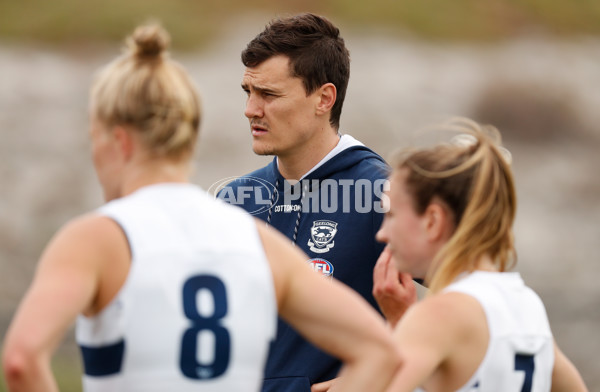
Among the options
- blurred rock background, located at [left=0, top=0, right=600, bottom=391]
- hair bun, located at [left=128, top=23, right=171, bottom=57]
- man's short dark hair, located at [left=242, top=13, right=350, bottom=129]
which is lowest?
blurred rock background, located at [left=0, top=0, right=600, bottom=391]

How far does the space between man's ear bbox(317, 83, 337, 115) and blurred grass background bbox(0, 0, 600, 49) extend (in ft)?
32.2

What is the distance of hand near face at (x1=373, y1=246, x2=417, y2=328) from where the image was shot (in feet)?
10.4

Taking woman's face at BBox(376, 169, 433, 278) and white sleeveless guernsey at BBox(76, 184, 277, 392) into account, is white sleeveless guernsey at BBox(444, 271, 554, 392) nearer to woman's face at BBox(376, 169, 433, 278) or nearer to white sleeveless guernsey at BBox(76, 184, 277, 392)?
woman's face at BBox(376, 169, 433, 278)

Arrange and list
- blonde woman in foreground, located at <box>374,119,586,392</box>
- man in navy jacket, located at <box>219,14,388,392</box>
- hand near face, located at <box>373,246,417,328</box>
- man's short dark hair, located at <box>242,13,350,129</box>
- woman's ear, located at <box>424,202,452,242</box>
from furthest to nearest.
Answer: man's short dark hair, located at <box>242,13,350,129</box> → man in navy jacket, located at <box>219,14,388,392</box> → hand near face, located at <box>373,246,417,328</box> → woman's ear, located at <box>424,202,452,242</box> → blonde woman in foreground, located at <box>374,119,586,392</box>

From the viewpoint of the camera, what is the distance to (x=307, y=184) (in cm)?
395

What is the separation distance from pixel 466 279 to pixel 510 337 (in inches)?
7.7

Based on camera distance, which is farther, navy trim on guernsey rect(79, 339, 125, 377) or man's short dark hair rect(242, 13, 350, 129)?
man's short dark hair rect(242, 13, 350, 129)

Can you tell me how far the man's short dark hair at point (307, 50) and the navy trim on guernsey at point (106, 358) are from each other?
7.40ft

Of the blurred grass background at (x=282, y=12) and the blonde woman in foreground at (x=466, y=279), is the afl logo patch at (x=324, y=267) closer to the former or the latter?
the blonde woman in foreground at (x=466, y=279)

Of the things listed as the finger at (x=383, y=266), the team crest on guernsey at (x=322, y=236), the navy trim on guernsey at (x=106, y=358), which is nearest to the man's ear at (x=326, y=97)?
the team crest on guernsey at (x=322, y=236)

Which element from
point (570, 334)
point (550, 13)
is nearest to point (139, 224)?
point (570, 334)

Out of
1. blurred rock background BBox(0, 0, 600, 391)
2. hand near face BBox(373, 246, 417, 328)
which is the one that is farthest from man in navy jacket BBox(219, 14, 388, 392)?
blurred rock background BBox(0, 0, 600, 391)

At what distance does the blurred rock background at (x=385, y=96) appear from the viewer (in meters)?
A: 11.7

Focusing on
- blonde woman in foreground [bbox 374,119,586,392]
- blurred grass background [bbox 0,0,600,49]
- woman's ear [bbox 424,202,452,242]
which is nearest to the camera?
blonde woman in foreground [bbox 374,119,586,392]
